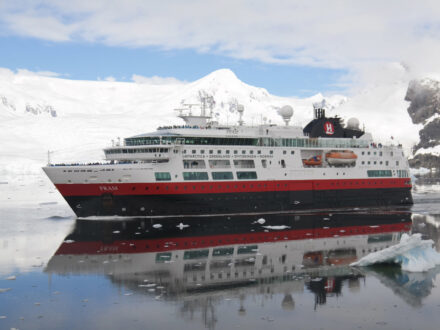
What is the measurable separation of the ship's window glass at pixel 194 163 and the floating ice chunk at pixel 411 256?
1690cm

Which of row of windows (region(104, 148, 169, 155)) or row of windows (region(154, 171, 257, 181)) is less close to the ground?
row of windows (region(104, 148, 169, 155))

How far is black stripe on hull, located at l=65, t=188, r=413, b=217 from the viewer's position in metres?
35.9

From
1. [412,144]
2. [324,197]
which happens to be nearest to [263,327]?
[324,197]

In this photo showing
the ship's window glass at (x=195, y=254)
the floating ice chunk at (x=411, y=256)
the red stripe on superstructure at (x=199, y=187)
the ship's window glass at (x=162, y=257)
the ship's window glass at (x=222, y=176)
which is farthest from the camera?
the ship's window glass at (x=222, y=176)

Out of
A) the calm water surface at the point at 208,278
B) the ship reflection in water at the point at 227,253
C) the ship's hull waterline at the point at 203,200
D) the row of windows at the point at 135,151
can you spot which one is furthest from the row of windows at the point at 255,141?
the calm water surface at the point at 208,278

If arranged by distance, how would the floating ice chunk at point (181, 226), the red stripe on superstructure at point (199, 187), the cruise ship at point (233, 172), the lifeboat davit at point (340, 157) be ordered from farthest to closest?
the lifeboat davit at point (340, 157), the cruise ship at point (233, 172), the red stripe on superstructure at point (199, 187), the floating ice chunk at point (181, 226)

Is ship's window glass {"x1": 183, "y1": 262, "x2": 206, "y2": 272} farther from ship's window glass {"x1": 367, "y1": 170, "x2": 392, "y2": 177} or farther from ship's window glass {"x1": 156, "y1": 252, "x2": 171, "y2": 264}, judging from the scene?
ship's window glass {"x1": 367, "y1": 170, "x2": 392, "y2": 177}

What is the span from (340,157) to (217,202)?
37.2ft

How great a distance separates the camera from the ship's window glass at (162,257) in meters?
23.9

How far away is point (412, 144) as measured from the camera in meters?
183

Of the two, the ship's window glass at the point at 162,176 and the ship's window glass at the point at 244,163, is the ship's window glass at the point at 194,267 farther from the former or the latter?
the ship's window glass at the point at 244,163

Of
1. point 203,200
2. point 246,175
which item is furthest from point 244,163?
point 203,200

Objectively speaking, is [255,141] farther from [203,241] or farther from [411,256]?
[411,256]

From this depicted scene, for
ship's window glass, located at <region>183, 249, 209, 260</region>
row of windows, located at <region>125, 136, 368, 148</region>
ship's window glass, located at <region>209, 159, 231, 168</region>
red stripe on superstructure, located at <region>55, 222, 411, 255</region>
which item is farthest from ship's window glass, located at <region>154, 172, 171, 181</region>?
ship's window glass, located at <region>183, 249, 209, 260</region>
